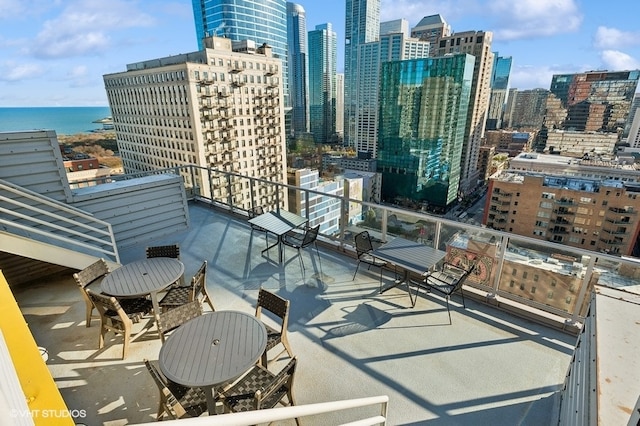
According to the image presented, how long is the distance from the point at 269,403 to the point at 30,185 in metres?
5.32

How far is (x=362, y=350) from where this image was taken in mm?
3350

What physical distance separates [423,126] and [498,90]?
96.9m

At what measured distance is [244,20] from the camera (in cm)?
5625

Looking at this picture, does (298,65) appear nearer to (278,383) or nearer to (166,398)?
(166,398)

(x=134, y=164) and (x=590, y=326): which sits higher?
(x=590, y=326)

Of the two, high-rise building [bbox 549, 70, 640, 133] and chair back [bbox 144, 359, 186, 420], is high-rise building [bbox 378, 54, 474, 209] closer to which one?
chair back [bbox 144, 359, 186, 420]

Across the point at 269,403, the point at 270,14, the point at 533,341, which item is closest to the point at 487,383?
the point at 533,341

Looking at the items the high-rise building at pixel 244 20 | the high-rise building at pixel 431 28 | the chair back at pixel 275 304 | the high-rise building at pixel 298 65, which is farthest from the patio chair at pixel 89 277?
the high-rise building at pixel 431 28

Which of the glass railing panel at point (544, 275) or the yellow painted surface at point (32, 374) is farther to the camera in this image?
the glass railing panel at point (544, 275)

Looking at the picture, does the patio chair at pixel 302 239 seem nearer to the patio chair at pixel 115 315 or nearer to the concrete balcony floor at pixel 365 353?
the concrete balcony floor at pixel 365 353

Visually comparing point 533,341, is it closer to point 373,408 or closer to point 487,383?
point 487,383

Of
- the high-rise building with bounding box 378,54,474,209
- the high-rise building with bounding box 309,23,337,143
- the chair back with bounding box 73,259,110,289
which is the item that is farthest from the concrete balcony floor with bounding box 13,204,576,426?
the high-rise building with bounding box 309,23,337,143

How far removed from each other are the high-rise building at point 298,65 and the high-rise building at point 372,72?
20732 millimetres

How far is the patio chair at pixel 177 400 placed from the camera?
2248 millimetres
